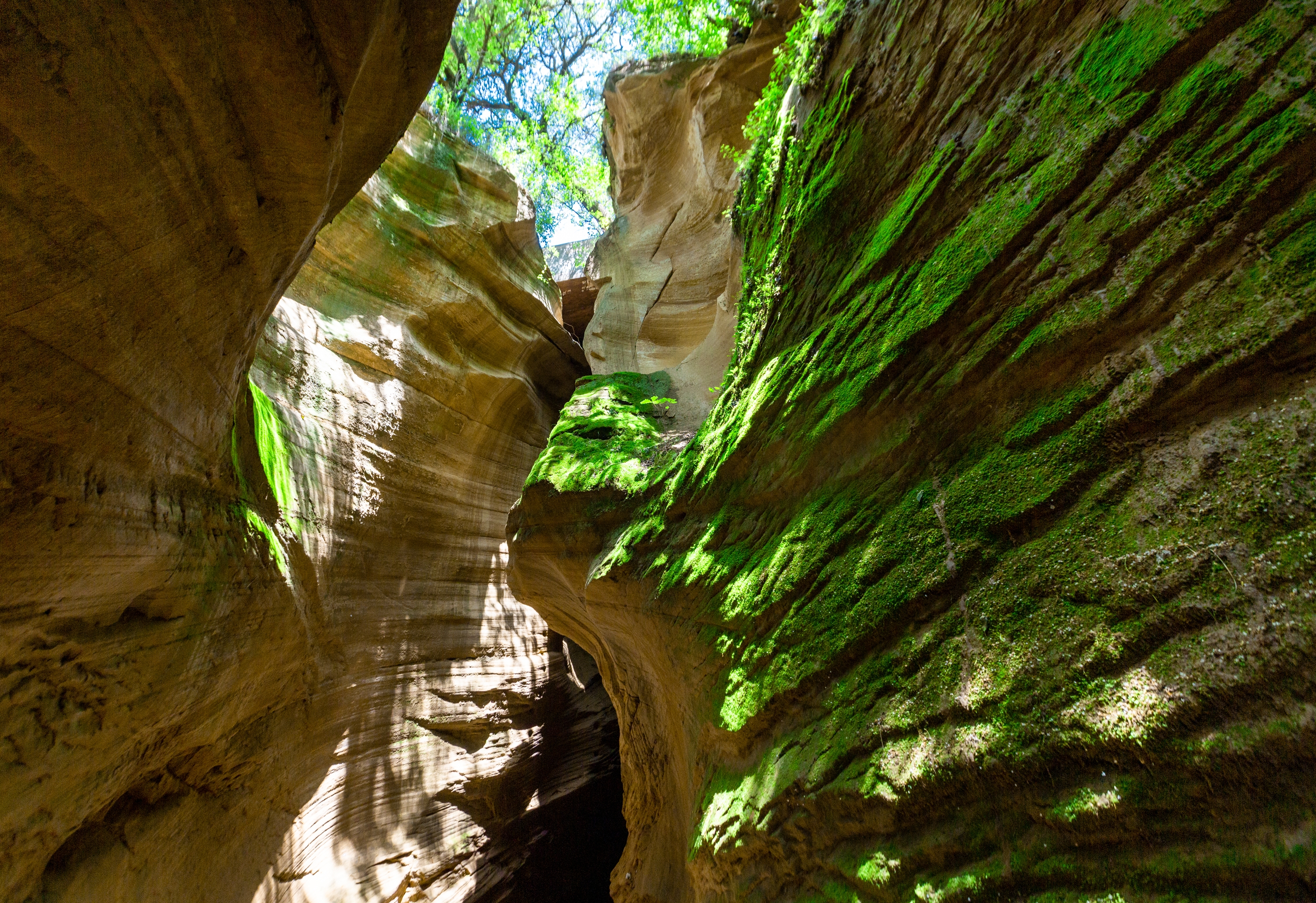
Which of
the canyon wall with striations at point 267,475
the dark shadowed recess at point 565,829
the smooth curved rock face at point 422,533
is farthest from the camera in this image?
the dark shadowed recess at point 565,829

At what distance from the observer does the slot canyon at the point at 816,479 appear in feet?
5.33

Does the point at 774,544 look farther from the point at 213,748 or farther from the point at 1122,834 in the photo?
the point at 213,748

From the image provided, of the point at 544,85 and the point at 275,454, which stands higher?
the point at 544,85

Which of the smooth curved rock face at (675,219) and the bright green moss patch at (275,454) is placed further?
the smooth curved rock face at (675,219)

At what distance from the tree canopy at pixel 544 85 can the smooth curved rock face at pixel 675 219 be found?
0.97 metres

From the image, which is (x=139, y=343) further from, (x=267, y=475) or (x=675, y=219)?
(x=675, y=219)

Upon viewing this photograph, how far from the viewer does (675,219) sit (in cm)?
1052

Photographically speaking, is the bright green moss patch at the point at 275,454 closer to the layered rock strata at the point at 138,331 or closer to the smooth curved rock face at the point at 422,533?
the smooth curved rock face at the point at 422,533

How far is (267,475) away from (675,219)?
798 centimetres

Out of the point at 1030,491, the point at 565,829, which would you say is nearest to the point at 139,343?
the point at 1030,491

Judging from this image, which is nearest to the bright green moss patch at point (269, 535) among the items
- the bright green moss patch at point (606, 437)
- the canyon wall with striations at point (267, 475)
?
the canyon wall with striations at point (267, 475)

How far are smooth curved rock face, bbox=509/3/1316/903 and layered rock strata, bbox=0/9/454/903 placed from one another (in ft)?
9.02

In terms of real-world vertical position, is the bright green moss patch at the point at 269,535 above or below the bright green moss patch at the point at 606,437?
below

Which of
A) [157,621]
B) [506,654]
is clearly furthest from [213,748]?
[506,654]
